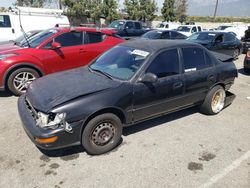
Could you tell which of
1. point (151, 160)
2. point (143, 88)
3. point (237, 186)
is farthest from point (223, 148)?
point (143, 88)

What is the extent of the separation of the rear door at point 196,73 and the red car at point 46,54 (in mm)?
3285

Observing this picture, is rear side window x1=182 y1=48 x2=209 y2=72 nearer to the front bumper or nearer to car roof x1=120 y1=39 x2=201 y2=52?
car roof x1=120 y1=39 x2=201 y2=52

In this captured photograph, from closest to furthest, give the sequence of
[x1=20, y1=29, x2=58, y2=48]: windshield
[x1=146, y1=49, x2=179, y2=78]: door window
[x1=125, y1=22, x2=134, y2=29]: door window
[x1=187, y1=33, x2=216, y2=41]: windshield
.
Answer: [x1=146, y1=49, x2=179, y2=78]: door window
[x1=20, y1=29, x2=58, y2=48]: windshield
[x1=187, y1=33, x2=216, y2=41]: windshield
[x1=125, y1=22, x2=134, y2=29]: door window

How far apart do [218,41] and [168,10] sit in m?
24.0

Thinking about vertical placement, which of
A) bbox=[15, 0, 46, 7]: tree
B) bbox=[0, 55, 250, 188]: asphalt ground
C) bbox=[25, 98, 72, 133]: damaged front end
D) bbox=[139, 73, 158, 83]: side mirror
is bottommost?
bbox=[0, 55, 250, 188]: asphalt ground

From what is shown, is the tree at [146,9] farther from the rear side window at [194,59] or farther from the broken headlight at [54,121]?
the broken headlight at [54,121]

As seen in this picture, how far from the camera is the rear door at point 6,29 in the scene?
11211 mm

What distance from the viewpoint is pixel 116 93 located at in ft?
11.2

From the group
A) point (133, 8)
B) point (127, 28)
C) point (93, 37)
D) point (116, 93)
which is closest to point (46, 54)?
point (93, 37)

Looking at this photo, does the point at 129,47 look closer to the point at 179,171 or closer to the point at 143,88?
the point at 143,88

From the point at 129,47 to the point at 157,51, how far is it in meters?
0.60

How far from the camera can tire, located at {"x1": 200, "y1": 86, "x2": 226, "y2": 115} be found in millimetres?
4762

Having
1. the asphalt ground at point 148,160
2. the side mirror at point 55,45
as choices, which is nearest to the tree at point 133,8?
the side mirror at point 55,45

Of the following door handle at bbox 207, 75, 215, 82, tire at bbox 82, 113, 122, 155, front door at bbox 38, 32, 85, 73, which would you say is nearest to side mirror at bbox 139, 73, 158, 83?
tire at bbox 82, 113, 122, 155
